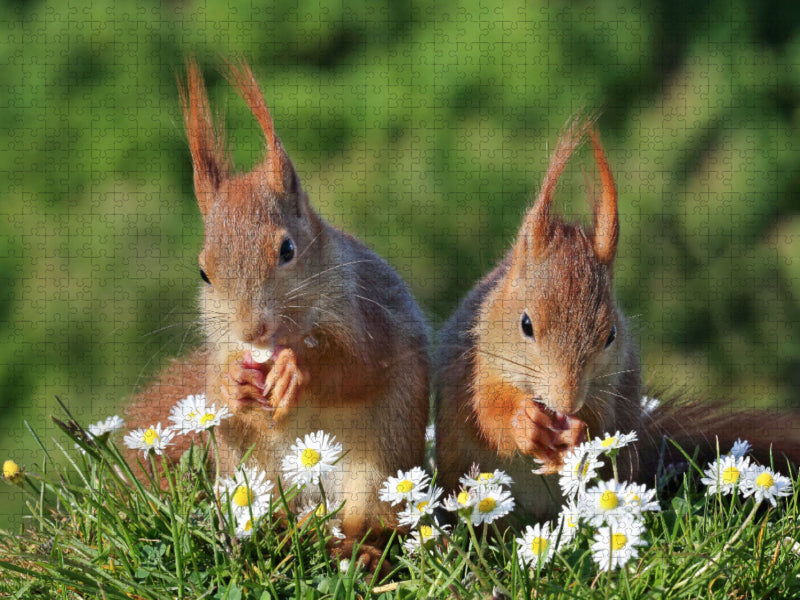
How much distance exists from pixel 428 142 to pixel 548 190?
190 centimetres

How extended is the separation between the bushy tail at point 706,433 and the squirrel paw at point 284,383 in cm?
65

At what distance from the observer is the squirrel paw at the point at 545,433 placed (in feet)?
5.19

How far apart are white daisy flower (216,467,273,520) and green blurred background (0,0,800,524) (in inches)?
65.3

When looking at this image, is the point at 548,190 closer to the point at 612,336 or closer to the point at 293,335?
the point at 612,336

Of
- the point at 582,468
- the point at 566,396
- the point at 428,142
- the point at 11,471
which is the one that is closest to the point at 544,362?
the point at 566,396

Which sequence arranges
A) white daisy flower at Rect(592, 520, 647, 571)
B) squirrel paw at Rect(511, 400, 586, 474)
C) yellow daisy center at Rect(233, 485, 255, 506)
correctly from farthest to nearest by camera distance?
1. squirrel paw at Rect(511, 400, 586, 474)
2. yellow daisy center at Rect(233, 485, 255, 506)
3. white daisy flower at Rect(592, 520, 647, 571)

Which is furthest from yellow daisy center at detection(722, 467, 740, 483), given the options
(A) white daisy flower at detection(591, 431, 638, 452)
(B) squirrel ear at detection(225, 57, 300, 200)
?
(B) squirrel ear at detection(225, 57, 300, 200)

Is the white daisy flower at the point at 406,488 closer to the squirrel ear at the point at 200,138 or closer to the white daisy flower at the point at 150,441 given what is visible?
the white daisy flower at the point at 150,441

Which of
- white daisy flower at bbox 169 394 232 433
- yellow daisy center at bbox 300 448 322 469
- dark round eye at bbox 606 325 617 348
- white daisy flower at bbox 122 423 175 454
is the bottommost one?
white daisy flower at bbox 122 423 175 454

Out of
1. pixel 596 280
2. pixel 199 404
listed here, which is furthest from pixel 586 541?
pixel 199 404

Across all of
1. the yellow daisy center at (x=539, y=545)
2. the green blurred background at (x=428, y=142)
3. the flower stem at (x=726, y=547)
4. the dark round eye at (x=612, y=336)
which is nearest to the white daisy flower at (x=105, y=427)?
the yellow daisy center at (x=539, y=545)

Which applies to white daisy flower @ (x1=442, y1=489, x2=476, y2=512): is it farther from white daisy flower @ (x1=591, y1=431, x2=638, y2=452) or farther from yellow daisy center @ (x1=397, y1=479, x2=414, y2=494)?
white daisy flower @ (x1=591, y1=431, x2=638, y2=452)

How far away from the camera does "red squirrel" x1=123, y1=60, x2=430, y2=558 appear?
4.99 feet

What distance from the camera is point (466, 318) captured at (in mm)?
1788
